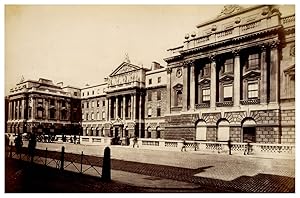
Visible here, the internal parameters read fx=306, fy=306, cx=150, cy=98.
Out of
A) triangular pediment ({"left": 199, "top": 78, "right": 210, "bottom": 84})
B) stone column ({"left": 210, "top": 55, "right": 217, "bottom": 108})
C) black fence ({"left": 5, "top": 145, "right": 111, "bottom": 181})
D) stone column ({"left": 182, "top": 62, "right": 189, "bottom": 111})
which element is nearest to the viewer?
black fence ({"left": 5, "top": 145, "right": 111, "bottom": 181})

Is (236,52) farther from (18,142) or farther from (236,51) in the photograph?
(18,142)

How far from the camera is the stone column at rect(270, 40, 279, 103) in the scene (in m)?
6.29

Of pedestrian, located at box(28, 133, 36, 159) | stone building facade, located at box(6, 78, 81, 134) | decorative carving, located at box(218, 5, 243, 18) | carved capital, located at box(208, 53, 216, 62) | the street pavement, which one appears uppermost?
decorative carving, located at box(218, 5, 243, 18)

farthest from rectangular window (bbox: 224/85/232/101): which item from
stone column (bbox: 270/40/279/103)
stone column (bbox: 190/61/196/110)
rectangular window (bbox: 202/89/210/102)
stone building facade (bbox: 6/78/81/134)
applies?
stone building facade (bbox: 6/78/81/134)

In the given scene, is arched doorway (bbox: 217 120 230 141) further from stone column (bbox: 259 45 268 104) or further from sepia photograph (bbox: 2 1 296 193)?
stone column (bbox: 259 45 268 104)

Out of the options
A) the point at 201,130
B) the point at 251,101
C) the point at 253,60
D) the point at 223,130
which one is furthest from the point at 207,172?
the point at 253,60

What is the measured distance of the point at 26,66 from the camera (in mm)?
5555

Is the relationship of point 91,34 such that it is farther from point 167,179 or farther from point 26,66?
point 167,179

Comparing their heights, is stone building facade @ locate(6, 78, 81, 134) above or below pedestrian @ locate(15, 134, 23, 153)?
above

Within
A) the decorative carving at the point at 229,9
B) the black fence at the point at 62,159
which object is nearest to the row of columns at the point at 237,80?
the decorative carving at the point at 229,9

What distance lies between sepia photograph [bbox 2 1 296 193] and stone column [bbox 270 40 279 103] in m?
0.02
